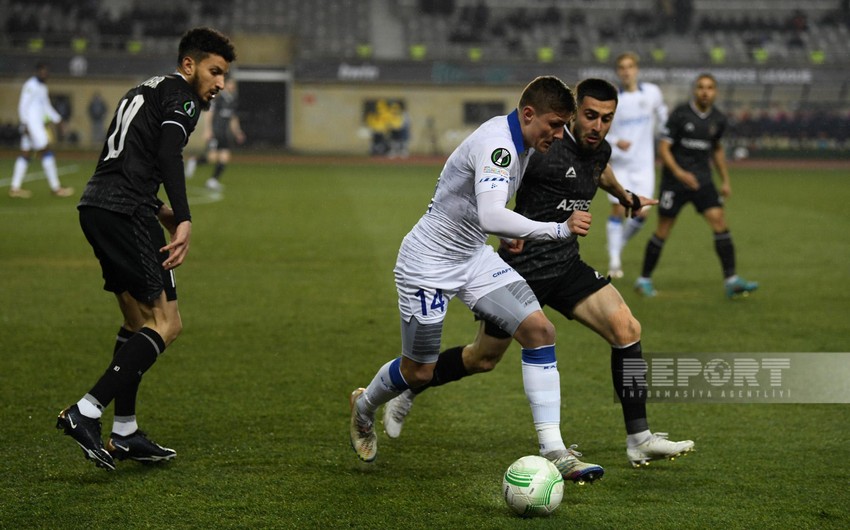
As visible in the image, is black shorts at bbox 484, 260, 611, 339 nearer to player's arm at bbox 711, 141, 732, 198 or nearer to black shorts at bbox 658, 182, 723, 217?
black shorts at bbox 658, 182, 723, 217

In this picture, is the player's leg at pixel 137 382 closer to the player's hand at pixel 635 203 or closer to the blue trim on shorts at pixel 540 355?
the blue trim on shorts at pixel 540 355

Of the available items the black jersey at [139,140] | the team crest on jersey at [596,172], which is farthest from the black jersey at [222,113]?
the team crest on jersey at [596,172]

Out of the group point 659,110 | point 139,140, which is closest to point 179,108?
point 139,140

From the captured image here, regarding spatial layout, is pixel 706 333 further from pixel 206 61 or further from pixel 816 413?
pixel 206 61

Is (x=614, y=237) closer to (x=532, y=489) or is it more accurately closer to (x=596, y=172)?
(x=596, y=172)

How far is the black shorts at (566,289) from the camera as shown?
5.62 m

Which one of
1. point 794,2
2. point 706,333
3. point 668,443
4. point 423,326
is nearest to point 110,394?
point 423,326

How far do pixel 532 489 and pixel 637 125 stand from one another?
Answer: 797 centimetres

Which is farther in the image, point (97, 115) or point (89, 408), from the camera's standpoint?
point (97, 115)

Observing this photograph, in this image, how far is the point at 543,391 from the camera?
5219mm

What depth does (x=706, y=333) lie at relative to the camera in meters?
9.07

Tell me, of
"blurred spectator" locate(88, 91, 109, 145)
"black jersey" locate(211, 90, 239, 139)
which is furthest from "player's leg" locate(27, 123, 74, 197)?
"blurred spectator" locate(88, 91, 109, 145)

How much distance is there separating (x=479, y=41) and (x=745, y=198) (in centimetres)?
2358

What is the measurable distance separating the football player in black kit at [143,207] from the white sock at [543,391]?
1777 mm
